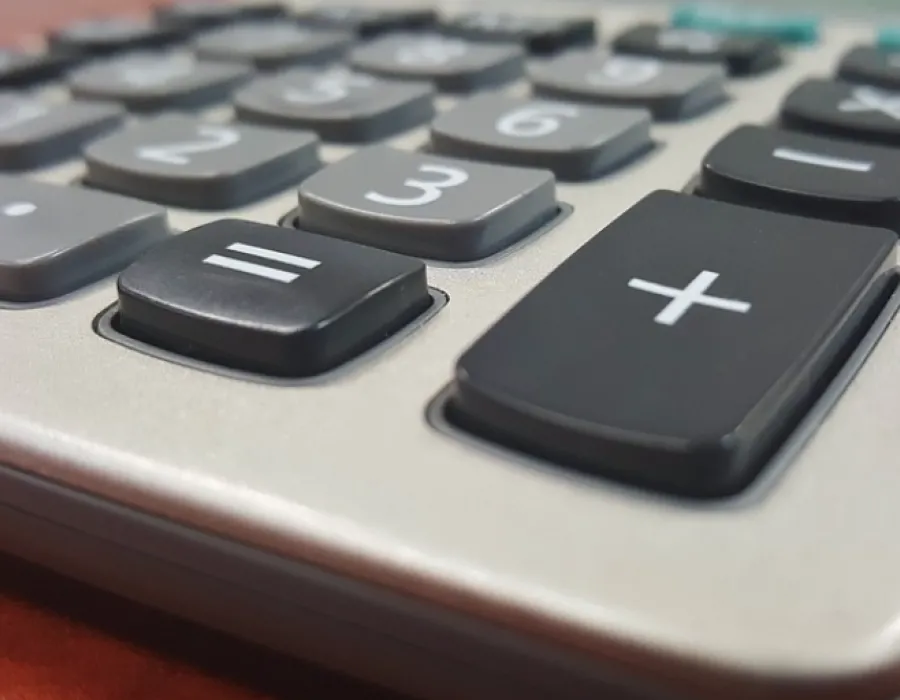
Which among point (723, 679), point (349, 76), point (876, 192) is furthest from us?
point (349, 76)

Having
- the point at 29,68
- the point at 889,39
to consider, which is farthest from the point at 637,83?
the point at 29,68

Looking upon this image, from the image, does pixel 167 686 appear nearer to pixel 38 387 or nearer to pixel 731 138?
pixel 38 387

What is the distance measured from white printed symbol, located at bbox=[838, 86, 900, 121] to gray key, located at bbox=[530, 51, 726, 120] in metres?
0.05

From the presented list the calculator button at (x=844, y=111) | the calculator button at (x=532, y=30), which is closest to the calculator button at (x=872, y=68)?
the calculator button at (x=844, y=111)

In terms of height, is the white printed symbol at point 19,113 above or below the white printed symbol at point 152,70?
above

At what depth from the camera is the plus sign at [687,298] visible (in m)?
0.20

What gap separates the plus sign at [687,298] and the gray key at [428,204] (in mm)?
52

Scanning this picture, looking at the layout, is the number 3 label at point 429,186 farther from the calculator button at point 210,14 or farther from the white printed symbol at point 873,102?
the calculator button at point 210,14

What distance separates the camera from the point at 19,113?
0.36 m

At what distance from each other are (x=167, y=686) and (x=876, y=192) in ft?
0.63

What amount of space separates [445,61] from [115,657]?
27 cm

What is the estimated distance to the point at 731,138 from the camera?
0.29 metres

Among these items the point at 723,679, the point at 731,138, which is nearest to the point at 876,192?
the point at 731,138

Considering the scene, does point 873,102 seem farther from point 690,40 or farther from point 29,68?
point 29,68
